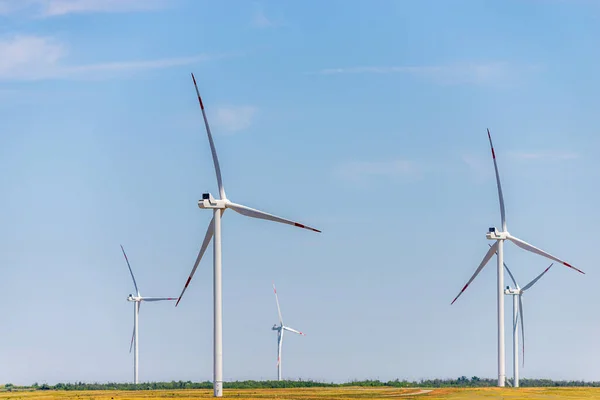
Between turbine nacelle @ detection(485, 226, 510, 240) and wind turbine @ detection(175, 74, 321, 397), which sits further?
turbine nacelle @ detection(485, 226, 510, 240)

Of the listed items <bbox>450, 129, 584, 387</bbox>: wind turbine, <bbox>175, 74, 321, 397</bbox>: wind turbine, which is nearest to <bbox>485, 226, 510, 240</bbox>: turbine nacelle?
<bbox>450, 129, 584, 387</bbox>: wind turbine

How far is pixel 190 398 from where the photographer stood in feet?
467

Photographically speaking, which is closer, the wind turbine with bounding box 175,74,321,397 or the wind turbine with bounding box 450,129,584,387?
the wind turbine with bounding box 175,74,321,397

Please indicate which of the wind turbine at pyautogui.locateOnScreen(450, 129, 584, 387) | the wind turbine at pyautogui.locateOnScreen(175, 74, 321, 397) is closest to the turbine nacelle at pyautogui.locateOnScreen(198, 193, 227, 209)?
the wind turbine at pyautogui.locateOnScreen(175, 74, 321, 397)

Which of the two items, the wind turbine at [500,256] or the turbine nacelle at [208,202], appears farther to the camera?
the wind turbine at [500,256]

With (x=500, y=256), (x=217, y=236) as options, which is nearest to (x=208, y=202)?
(x=217, y=236)

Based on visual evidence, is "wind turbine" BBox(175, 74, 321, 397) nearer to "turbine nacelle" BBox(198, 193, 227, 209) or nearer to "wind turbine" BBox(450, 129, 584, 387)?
"turbine nacelle" BBox(198, 193, 227, 209)

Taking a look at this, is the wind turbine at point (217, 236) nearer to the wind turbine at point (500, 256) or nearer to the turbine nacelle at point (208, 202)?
the turbine nacelle at point (208, 202)

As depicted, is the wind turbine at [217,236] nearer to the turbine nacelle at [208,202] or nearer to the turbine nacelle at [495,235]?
the turbine nacelle at [208,202]

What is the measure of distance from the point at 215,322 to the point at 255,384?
65.0 m

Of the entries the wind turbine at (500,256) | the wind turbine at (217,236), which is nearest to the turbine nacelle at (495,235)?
the wind turbine at (500,256)

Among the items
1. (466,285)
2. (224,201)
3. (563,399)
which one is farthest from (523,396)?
(224,201)

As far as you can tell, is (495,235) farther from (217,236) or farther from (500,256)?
(217,236)

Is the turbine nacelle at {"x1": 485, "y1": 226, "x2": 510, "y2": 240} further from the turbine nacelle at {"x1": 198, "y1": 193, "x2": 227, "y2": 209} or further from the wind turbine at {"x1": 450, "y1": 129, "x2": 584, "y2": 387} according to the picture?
the turbine nacelle at {"x1": 198, "y1": 193, "x2": 227, "y2": 209}
